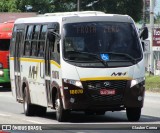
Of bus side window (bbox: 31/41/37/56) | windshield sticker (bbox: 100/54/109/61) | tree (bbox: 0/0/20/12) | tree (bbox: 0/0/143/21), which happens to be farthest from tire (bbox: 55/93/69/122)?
tree (bbox: 0/0/20/12)

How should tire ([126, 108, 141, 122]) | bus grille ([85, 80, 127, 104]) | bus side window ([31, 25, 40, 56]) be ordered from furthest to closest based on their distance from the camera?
bus side window ([31, 25, 40, 56])
tire ([126, 108, 141, 122])
bus grille ([85, 80, 127, 104])

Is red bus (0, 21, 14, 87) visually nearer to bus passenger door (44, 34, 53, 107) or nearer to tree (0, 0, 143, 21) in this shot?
bus passenger door (44, 34, 53, 107)

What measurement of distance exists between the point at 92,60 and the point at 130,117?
71.7 inches

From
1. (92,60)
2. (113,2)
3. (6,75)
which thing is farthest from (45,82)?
(113,2)

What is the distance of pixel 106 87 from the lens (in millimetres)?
18359

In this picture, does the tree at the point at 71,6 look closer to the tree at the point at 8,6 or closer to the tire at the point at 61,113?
the tree at the point at 8,6

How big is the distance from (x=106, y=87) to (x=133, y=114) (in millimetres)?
1289

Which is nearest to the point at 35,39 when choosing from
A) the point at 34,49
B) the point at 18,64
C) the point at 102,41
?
the point at 34,49

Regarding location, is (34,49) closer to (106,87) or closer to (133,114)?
(106,87)

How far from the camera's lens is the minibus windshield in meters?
18.7

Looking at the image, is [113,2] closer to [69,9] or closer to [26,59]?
[69,9]

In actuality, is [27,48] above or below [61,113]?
above

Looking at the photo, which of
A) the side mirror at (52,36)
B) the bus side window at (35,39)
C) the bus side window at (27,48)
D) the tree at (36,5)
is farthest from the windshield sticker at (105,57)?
the tree at (36,5)

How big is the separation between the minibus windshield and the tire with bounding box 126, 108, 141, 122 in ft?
4.07
